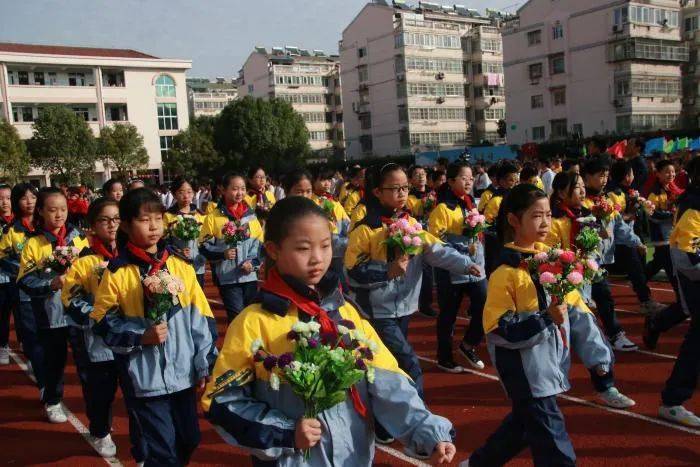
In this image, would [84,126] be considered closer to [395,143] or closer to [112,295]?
[395,143]

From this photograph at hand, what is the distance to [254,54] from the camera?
82.8 metres

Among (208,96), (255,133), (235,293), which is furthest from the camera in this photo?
(208,96)

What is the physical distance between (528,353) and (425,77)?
63.2 meters

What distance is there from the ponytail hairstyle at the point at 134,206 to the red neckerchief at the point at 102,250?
30.4 inches

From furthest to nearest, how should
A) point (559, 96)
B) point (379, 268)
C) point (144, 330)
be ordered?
1. point (559, 96)
2. point (379, 268)
3. point (144, 330)

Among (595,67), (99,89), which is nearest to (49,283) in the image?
(595,67)

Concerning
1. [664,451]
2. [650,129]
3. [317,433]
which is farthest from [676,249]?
[650,129]

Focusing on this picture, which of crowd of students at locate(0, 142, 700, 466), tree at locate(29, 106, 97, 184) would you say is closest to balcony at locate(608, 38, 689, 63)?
tree at locate(29, 106, 97, 184)

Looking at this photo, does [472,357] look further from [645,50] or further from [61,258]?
[645,50]

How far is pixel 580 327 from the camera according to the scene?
171 inches

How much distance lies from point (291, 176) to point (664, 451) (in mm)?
4941

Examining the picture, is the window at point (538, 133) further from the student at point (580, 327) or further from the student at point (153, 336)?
the student at point (153, 336)

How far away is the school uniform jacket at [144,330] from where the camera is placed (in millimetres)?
3854

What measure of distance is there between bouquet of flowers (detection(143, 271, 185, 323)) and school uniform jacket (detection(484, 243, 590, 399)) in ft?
6.04
